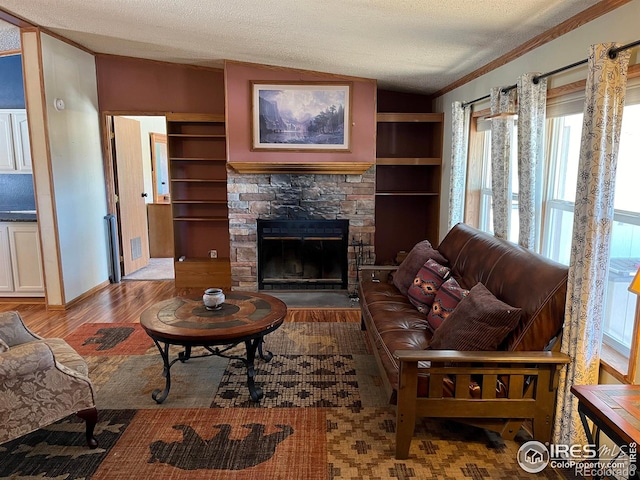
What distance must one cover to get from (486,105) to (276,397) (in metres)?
2.91

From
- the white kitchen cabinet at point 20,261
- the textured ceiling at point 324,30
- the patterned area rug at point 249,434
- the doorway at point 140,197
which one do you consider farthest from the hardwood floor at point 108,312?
the textured ceiling at point 324,30

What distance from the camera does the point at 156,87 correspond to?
5.32 m

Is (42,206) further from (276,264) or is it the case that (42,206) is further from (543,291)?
(543,291)

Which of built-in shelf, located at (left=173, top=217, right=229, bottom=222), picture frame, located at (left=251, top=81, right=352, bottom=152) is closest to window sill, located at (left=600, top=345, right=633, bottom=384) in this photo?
picture frame, located at (left=251, top=81, right=352, bottom=152)

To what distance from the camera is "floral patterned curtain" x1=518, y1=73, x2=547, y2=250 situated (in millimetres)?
2826

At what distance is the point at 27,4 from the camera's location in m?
3.47

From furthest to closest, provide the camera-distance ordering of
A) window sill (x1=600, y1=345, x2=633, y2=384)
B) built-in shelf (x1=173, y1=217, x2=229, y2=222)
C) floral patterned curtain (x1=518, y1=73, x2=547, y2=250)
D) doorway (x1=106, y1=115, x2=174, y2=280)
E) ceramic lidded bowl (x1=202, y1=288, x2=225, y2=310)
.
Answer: doorway (x1=106, y1=115, x2=174, y2=280), built-in shelf (x1=173, y1=217, x2=229, y2=222), ceramic lidded bowl (x1=202, y1=288, x2=225, y2=310), floral patterned curtain (x1=518, y1=73, x2=547, y2=250), window sill (x1=600, y1=345, x2=633, y2=384)

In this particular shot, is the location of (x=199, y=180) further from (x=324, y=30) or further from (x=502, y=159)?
(x=502, y=159)

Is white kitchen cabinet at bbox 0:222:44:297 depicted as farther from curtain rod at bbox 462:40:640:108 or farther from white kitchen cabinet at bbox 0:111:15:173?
curtain rod at bbox 462:40:640:108

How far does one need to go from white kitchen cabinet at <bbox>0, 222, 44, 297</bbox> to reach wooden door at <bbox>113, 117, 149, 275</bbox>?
116cm

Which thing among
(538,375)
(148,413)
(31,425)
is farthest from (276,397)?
(538,375)

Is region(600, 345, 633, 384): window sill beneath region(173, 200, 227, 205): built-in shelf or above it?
beneath

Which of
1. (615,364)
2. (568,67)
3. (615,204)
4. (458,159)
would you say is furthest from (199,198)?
(615,364)

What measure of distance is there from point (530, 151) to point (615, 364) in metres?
1.35
